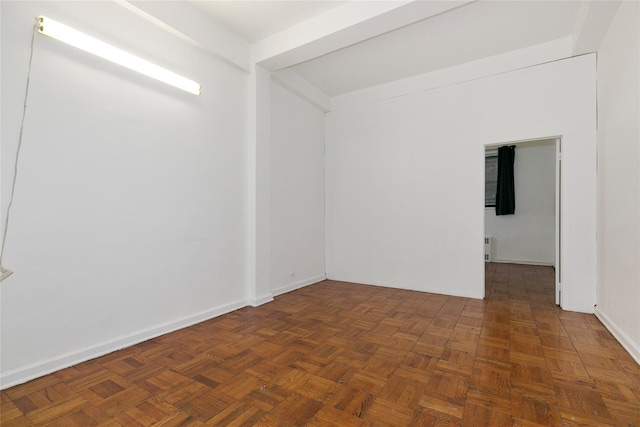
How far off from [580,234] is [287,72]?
389 cm

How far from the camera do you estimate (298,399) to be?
5.59 feet

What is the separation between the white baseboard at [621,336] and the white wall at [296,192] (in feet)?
10.8

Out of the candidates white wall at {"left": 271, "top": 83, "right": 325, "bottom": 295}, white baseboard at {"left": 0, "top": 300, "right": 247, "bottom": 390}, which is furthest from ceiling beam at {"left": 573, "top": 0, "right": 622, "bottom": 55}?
white baseboard at {"left": 0, "top": 300, "right": 247, "bottom": 390}

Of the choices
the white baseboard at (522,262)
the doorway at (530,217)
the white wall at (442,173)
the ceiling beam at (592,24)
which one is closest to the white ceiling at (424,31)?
the ceiling beam at (592,24)

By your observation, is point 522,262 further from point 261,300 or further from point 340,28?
point 340,28

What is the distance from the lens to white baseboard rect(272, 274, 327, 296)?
3969 millimetres

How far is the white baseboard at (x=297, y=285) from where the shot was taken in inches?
156

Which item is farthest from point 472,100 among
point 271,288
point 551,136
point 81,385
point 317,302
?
point 81,385

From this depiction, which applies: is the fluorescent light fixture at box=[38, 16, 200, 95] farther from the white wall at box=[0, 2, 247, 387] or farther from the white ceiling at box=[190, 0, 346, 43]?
the white ceiling at box=[190, 0, 346, 43]

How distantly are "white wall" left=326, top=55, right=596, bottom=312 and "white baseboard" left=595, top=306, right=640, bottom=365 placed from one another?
1.19 feet

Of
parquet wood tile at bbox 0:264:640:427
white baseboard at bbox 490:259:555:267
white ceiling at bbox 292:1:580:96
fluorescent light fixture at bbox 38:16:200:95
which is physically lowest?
parquet wood tile at bbox 0:264:640:427

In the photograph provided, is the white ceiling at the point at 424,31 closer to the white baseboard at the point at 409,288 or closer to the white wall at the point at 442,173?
the white wall at the point at 442,173

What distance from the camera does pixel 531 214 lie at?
6.43 metres

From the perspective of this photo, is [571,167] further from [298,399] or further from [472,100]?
[298,399]
